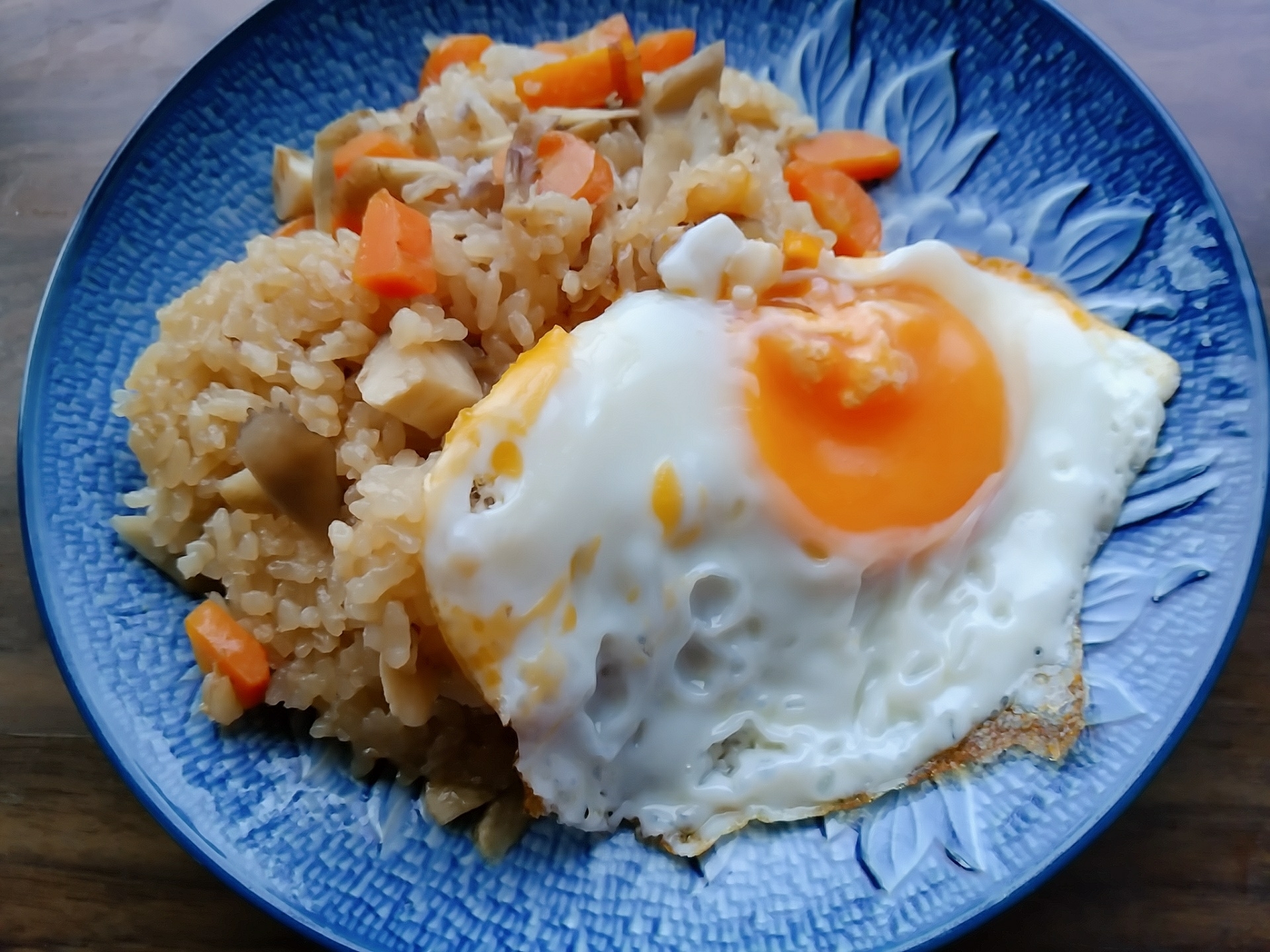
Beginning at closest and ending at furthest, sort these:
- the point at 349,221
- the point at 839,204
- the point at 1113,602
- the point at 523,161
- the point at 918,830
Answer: the point at 918,830, the point at 1113,602, the point at 523,161, the point at 349,221, the point at 839,204

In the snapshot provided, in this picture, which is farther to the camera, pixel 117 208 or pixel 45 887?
pixel 117 208

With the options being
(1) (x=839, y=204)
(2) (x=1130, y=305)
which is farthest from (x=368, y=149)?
(2) (x=1130, y=305)

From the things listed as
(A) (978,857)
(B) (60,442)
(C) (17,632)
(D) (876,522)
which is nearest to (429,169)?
(B) (60,442)

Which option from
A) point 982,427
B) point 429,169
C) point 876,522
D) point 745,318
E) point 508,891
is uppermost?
point 429,169

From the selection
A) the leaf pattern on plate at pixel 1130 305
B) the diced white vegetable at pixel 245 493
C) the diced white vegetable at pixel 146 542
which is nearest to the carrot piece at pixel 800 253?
the leaf pattern on plate at pixel 1130 305

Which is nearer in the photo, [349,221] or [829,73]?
[349,221]

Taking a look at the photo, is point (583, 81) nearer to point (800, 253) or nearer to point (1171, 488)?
point (800, 253)

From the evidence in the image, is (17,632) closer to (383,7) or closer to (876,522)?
(383,7)
